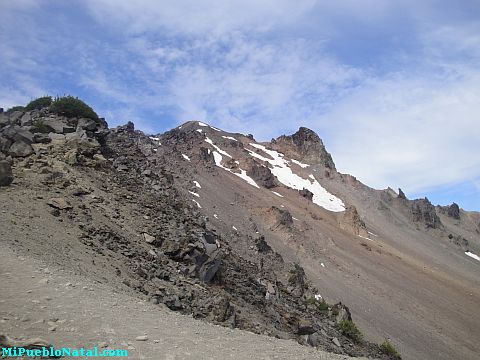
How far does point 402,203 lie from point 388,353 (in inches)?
3034

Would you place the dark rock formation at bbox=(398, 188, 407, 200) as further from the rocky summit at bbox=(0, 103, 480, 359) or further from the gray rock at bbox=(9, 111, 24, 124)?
the gray rock at bbox=(9, 111, 24, 124)

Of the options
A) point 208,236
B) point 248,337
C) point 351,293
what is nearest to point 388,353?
point 351,293

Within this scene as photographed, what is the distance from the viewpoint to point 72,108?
1246 inches

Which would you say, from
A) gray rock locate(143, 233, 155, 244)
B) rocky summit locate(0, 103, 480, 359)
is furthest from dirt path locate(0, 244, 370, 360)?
gray rock locate(143, 233, 155, 244)

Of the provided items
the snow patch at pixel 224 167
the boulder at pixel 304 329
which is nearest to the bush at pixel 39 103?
the boulder at pixel 304 329

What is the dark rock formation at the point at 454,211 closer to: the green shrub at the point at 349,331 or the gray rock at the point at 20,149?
the green shrub at the point at 349,331

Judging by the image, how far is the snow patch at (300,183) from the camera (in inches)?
3388

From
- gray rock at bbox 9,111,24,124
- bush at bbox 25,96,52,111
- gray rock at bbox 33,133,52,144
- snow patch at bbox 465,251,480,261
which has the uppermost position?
bush at bbox 25,96,52,111

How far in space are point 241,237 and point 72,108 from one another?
2507 cm

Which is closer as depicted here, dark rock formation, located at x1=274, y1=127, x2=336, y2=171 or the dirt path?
the dirt path

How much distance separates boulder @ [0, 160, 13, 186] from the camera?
18312mm

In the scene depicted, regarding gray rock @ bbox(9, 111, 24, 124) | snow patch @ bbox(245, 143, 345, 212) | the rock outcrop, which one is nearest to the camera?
gray rock @ bbox(9, 111, 24, 124)

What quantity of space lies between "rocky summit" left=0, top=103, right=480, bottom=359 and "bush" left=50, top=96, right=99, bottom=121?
1021 millimetres

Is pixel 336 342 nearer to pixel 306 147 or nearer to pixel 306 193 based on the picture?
pixel 306 193
